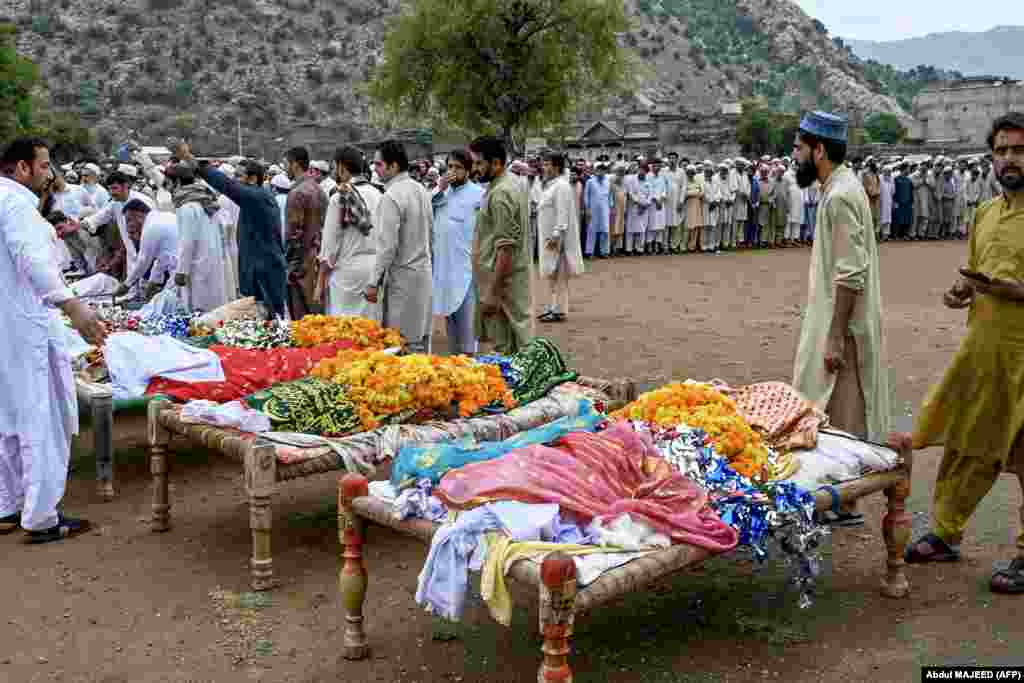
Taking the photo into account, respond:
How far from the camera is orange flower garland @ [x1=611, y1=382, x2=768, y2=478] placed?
4340 mm

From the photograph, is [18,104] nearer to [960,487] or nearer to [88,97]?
[88,97]

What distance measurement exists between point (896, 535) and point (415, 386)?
245 centimetres

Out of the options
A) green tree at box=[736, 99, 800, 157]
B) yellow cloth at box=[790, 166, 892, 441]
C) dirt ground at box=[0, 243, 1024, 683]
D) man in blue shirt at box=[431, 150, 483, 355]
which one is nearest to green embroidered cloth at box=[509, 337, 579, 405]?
dirt ground at box=[0, 243, 1024, 683]

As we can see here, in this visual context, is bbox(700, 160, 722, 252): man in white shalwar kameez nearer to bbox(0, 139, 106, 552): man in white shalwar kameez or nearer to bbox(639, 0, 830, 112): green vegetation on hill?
bbox(0, 139, 106, 552): man in white shalwar kameez

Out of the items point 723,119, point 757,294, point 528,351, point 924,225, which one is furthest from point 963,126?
point 528,351

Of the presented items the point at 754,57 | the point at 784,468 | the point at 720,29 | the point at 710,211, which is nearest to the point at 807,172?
the point at 784,468

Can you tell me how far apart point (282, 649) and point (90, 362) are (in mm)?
3523

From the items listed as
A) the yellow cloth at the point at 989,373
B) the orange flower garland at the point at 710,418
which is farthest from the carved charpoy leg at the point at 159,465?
the yellow cloth at the point at 989,373

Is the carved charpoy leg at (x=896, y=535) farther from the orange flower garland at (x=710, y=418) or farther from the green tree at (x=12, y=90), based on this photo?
the green tree at (x=12, y=90)

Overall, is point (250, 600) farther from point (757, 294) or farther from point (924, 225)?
point (924, 225)

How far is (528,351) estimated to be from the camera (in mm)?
6469

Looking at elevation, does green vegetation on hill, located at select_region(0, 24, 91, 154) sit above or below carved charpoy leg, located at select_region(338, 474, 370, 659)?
above

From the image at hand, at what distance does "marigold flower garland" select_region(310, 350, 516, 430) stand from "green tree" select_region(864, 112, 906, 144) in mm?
60830

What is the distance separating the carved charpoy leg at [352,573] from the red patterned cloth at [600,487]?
365 mm
